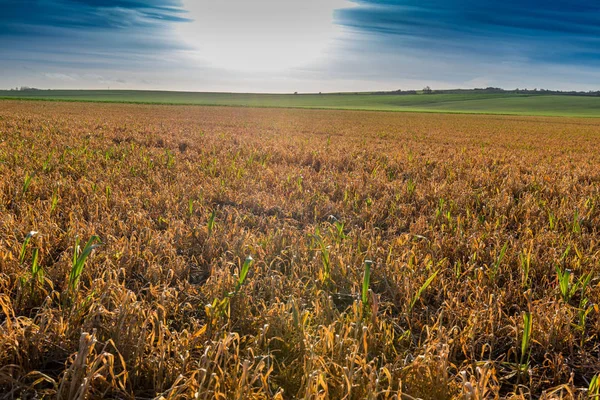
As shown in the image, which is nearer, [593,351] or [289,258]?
[593,351]

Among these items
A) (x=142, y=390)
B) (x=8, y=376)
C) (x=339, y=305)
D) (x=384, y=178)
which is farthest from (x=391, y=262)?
(x=384, y=178)

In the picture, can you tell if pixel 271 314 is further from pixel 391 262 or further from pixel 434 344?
pixel 391 262

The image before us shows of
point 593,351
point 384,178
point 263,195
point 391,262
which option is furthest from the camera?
point 384,178

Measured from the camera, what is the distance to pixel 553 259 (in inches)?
115

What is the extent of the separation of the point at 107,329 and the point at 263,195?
10.3ft

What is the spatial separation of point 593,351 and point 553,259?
0.99m

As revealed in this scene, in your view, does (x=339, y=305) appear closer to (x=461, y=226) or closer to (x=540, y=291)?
(x=540, y=291)

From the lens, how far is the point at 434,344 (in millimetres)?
1806

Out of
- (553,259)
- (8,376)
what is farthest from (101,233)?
(553,259)

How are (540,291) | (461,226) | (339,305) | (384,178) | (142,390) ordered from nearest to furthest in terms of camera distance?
(142,390) → (339,305) → (540,291) → (461,226) → (384,178)

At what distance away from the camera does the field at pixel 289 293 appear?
163cm

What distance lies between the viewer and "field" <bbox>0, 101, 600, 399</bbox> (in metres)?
1.63

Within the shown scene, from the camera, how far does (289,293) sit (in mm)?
2424

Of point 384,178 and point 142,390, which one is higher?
point 384,178
